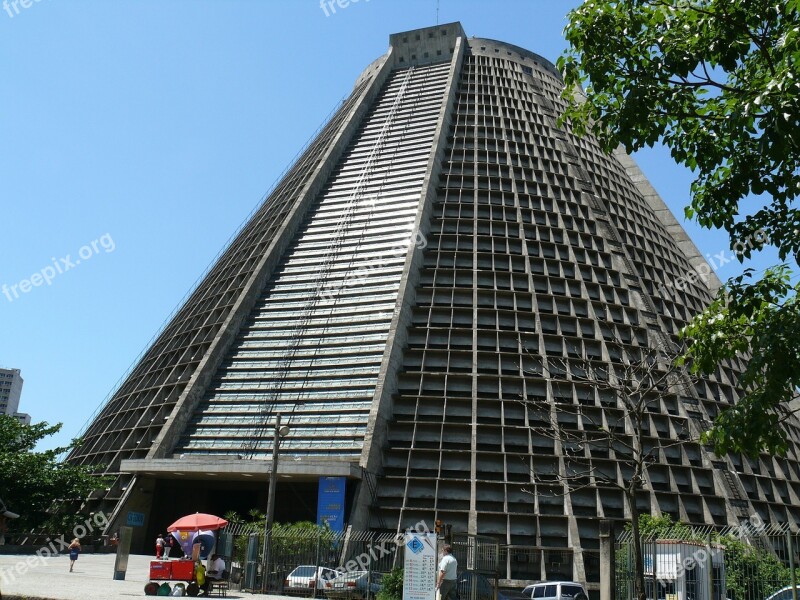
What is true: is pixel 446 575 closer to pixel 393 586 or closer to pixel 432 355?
pixel 393 586

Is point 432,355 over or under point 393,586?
over

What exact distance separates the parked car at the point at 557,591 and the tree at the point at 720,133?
1402 centimetres

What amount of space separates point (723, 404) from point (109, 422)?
111ft

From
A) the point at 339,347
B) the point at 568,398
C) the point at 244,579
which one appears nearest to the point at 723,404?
the point at 568,398

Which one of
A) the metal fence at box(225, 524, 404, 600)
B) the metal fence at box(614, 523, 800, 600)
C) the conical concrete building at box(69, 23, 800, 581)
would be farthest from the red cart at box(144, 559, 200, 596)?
the conical concrete building at box(69, 23, 800, 581)

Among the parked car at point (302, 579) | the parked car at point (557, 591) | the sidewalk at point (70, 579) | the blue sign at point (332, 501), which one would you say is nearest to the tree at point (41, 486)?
the sidewalk at point (70, 579)

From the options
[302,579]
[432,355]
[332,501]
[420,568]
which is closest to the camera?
[420,568]

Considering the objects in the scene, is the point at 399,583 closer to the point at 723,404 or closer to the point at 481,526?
the point at 481,526

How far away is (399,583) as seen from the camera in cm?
1969

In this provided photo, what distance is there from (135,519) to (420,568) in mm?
22099

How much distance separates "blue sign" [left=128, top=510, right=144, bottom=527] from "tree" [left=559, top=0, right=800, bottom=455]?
1142 inches

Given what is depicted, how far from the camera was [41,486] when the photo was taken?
3200cm

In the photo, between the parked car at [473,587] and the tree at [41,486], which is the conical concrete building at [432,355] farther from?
the parked car at [473,587]

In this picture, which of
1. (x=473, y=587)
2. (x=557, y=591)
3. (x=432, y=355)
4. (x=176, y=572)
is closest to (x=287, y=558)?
(x=176, y=572)
